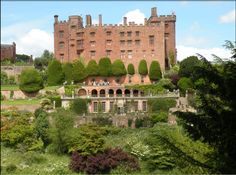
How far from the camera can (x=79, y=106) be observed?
43.6 m

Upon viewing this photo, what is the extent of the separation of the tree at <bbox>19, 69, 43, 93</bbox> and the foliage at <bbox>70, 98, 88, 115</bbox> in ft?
21.0

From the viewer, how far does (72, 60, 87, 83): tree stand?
51.7 meters

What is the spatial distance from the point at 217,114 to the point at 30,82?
144 ft

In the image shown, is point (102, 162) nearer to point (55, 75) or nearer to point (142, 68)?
point (55, 75)

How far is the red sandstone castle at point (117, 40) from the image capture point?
53750 mm

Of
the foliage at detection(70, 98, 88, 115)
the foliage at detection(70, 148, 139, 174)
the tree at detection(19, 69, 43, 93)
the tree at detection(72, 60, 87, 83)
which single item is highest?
the tree at detection(72, 60, 87, 83)

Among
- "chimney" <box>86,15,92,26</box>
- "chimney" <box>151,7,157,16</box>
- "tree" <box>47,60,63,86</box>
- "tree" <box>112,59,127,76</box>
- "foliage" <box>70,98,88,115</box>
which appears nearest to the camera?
"foliage" <box>70,98,88,115</box>

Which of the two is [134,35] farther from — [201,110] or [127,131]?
[201,110]

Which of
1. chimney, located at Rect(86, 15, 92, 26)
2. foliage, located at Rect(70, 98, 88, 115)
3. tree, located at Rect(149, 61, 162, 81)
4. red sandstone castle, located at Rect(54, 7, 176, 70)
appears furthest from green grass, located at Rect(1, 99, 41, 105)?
chimney, located at Rect(86, 15, 92, 26)

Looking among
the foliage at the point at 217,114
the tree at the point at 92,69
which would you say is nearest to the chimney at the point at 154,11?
the tree at the point at 92,69

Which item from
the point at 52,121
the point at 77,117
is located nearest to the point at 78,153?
the point at 52,121

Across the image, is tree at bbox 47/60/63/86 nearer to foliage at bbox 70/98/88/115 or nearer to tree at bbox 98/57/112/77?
tree at bbox 98/57/112/77

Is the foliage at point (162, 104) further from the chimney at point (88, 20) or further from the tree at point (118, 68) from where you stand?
the chimney at point (88, 20)

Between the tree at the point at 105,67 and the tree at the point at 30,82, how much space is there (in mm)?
6926
